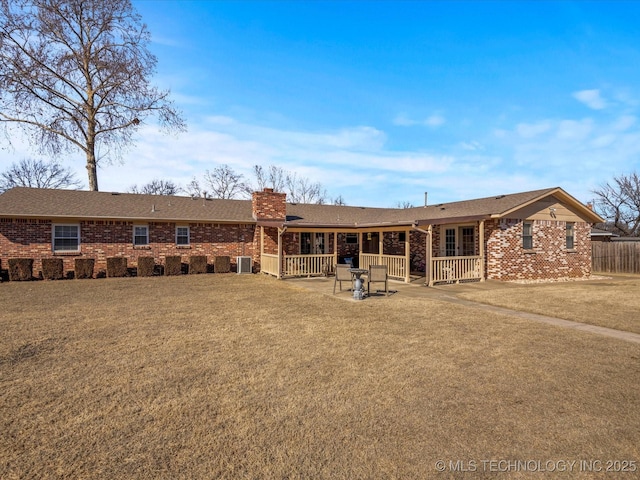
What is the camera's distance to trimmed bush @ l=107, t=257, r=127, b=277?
1639cm

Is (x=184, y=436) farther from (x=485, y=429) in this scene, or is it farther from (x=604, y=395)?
(x=604, y=395)

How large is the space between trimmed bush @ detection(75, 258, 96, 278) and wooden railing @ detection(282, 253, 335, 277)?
8.49 m

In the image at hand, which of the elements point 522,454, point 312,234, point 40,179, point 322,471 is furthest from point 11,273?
point 40,179

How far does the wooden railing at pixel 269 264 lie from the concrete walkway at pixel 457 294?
4.66ft

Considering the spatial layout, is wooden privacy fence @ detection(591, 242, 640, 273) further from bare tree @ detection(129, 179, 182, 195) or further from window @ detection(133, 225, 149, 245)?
bare tree @ detection(129, 179, 182, 195)

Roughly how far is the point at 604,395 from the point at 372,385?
2.60 m

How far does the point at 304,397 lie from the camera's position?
13.3 feet

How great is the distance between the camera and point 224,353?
18.3 feet

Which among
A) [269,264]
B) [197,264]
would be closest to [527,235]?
[269,264]

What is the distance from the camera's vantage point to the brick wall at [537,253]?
1492cm

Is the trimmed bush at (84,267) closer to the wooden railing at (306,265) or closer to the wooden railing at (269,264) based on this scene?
the wooden railing at (269,264)

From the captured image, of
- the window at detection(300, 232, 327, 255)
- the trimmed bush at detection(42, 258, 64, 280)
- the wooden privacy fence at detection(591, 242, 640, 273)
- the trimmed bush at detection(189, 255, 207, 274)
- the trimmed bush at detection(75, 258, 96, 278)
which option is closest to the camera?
the trimmed bush at detection(42, 258, 64, 280)

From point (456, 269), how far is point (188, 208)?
13741 millimetres

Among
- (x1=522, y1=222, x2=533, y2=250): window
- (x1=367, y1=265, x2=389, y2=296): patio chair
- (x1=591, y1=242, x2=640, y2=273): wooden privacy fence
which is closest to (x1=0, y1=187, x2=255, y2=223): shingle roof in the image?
(x1=367, y1=265, x2=389, y2=296): patio chair
